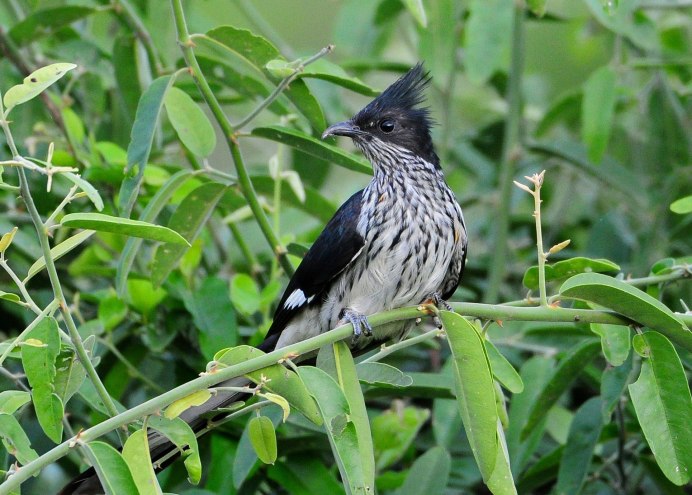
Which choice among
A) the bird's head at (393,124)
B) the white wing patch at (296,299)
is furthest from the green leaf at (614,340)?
the bird's head at (393,124)

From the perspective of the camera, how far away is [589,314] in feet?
8.64

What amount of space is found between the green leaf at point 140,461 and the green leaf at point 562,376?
4.99ft

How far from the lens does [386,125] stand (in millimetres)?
4160

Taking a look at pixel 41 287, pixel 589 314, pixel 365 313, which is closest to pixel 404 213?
pixel 365 313

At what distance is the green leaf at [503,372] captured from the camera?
2929 mm

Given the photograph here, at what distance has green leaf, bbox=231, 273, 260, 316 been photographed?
369cm

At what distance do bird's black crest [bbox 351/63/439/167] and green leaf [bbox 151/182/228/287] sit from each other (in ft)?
2.89

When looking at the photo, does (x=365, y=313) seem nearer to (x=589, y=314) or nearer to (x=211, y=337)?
(x=211, y=337)

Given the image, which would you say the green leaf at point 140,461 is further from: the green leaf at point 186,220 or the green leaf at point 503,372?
the green leaf at point 186,220

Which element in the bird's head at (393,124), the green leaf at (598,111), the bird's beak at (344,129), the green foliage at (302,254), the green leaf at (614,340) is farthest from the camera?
the green leaf at (598,111)

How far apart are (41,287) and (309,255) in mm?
1314

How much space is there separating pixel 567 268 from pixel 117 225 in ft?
4.19

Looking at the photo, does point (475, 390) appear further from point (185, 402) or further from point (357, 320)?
point (357, 320)

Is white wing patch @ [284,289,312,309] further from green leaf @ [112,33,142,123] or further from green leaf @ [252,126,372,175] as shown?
green leaf @ [112,33,142,123]
